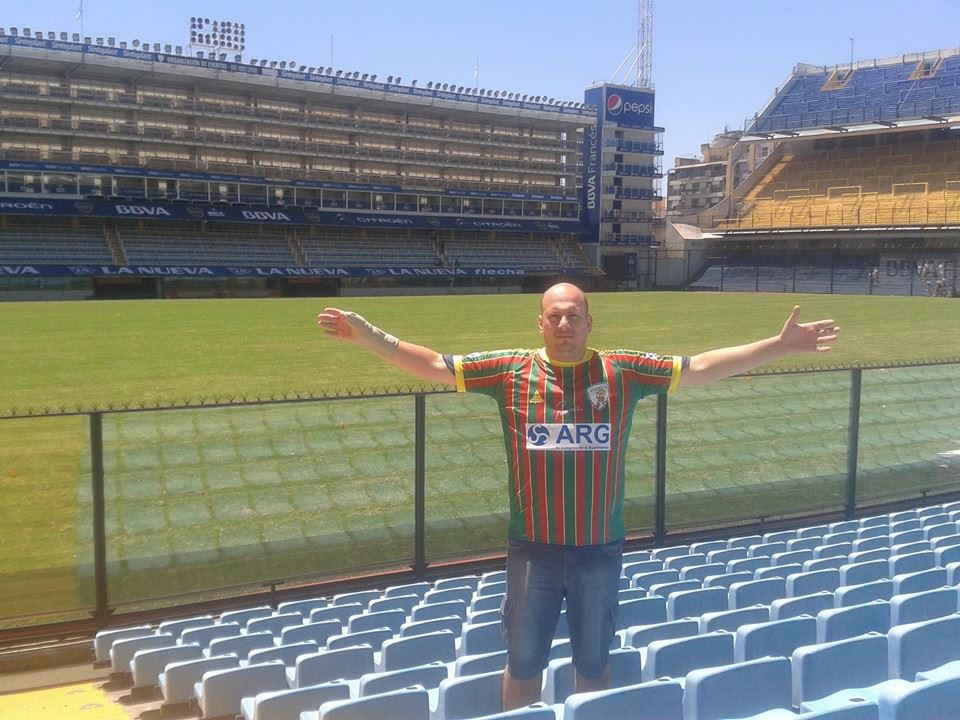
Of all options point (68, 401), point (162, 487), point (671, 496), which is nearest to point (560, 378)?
point (162, 487)

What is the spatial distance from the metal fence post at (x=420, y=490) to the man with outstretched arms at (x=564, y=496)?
4.27 meters

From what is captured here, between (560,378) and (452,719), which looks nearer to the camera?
(452,719)

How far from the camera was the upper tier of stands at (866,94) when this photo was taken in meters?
63.9

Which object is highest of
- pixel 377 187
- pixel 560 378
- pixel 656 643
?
pixel 377 187

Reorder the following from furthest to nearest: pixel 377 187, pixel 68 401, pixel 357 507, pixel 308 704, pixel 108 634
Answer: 1. pixel 377 187
2. pixel 68 401
3. pixel 357 507
4. pixel 108 634
5. pixel 308 704

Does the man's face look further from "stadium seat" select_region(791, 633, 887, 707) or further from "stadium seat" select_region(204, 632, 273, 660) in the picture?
"stadium seat" select_region(204, 632, 273, 660)

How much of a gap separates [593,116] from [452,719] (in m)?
77.1

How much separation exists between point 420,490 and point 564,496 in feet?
15.0

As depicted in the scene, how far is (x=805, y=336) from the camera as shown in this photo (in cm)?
383

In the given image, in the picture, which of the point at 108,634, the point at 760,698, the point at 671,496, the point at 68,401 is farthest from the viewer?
the point at 68,401

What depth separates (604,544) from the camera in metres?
3.58

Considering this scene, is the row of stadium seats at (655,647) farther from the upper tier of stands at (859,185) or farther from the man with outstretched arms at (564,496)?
the upper tier of stands at (859,185)

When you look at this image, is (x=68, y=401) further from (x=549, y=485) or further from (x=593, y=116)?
(x=593, y=116)

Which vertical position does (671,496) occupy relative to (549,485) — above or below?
below
